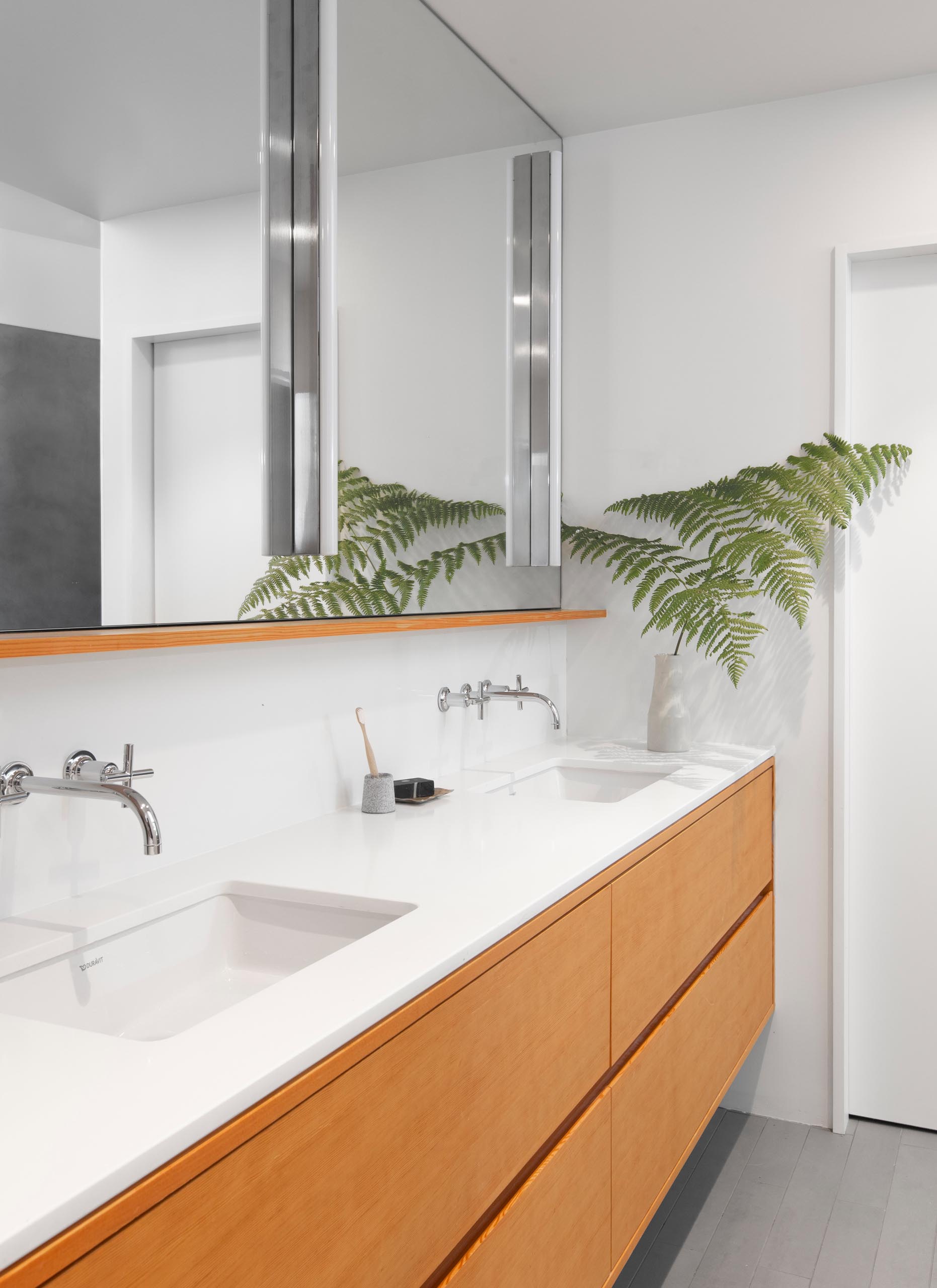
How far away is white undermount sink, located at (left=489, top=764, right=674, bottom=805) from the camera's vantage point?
237 cm

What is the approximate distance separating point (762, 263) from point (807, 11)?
57 cm

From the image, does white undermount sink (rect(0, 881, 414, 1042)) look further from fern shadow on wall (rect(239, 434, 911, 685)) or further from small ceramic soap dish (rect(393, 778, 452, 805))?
fern shadow on wall (rect(239, 434, 911, 685))

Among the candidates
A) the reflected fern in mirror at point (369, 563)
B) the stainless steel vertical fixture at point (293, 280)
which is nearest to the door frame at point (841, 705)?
the reflected fern in mirror at point (369, 563)

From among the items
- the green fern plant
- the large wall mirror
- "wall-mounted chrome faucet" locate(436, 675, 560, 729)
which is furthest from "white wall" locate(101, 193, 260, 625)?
the green fern plant

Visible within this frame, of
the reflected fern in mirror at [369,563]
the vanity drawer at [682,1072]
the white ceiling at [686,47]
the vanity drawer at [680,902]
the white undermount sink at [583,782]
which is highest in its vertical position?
the white ceiling at [686,47]

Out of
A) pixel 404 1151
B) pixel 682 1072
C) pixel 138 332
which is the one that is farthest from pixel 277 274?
pixel 682 1072

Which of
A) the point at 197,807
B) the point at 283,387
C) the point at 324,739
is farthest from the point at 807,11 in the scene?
the point at 197,807

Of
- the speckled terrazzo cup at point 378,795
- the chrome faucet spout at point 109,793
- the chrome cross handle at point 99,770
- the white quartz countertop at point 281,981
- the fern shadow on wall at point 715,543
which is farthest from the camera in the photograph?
the fern shadow on wall at point 715,543

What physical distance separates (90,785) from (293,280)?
0.84 meters

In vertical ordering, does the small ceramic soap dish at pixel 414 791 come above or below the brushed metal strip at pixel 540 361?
below

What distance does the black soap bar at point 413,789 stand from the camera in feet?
6.48

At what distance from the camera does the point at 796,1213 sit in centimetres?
221

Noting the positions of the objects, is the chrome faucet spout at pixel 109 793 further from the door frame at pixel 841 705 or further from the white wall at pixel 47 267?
Answer: the door frame at pixel 841 705

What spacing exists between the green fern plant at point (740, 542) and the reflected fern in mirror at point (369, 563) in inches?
21.9
